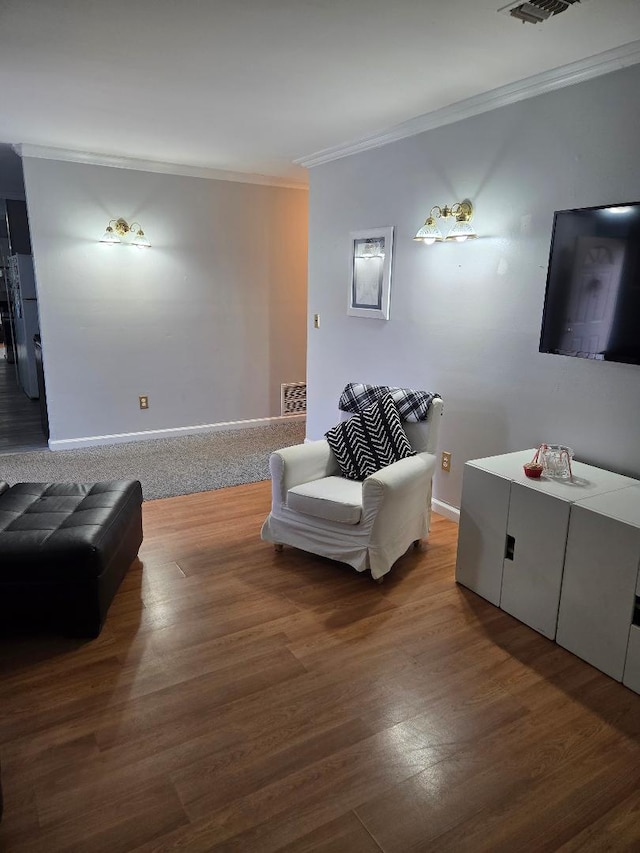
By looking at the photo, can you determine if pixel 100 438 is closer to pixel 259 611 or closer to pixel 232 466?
pixel 232 466

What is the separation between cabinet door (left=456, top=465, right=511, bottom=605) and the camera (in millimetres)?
2574

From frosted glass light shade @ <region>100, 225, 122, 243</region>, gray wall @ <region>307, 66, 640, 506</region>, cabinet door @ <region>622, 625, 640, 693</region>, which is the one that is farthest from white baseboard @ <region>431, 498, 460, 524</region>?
frosted glass light shade @ <region>100, 225, 122, 243</region>

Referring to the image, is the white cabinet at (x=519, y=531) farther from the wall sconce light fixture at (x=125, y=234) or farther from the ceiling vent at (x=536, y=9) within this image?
the wall sconce light fixture at (x=125, y=234)

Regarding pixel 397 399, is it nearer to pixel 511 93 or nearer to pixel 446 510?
pixel 446 510

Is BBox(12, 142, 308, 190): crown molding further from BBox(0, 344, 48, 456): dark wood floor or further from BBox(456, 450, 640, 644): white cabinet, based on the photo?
BBox(456, 450, 640, 644): white cabinet

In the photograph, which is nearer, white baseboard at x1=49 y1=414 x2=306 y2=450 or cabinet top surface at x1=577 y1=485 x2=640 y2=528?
cabinet top surface at x1=577 y1=485 x2=640 y2=528

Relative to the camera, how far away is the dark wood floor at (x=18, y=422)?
16.5 ft

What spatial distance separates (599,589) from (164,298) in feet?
13.8

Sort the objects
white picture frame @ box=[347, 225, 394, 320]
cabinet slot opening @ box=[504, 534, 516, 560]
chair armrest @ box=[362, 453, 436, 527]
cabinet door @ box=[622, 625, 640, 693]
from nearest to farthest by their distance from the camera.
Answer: cabinet door @ box=[622, 625, 640, 693], cabinet slot opening @ box=[504, 534, 516, 560], chair armrest @ box=[362, 453, 436, 527], white picture frame @ box=[347, 225, 394, 320]

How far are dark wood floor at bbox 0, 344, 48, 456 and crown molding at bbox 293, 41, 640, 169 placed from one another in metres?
3.58

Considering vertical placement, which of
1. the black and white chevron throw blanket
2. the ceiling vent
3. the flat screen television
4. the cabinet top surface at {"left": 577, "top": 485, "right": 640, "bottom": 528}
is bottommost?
the cabinet top surface at {"left": 577, "top": 485, "right": 640, "bottom": 528}

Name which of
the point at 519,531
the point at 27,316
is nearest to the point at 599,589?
the point at 519,531

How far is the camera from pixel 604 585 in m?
2.16

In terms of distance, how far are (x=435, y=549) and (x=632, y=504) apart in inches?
47.9
